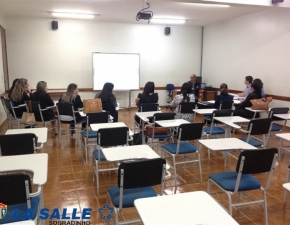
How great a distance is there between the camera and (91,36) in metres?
8.45

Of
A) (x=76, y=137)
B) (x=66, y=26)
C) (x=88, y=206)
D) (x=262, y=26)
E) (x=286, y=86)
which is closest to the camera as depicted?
(x=88, y=206)

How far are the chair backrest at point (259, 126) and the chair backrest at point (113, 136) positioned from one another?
180 centimetres

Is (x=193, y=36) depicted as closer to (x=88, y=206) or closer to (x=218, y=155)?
(x=218, y=155)

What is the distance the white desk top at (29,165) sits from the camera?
201 centimetres

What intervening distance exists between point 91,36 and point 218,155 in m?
5.80

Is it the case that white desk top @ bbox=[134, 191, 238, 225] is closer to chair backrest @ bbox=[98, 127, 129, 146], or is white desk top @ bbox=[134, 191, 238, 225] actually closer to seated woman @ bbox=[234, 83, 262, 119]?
chair backrest @ bbox=[98, 127, 129, 146]

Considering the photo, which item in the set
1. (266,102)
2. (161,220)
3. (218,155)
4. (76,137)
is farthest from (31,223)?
(266,102)

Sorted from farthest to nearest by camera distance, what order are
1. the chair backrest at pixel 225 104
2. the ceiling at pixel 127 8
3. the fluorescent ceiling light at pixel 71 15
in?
the fluorescent ceiling light at pixel 71 15 → the ceiling at pixel 127 8 → the chair backrest at pixel 225 104

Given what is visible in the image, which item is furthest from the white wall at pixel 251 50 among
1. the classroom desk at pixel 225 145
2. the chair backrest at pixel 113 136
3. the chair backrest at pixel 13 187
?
the chair backrest at pixel 13 187

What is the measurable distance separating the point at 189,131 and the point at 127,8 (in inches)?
166

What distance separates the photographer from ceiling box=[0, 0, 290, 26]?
573 centimetres

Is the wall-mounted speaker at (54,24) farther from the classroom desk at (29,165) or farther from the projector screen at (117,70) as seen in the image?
the classroom desk at (29,165)

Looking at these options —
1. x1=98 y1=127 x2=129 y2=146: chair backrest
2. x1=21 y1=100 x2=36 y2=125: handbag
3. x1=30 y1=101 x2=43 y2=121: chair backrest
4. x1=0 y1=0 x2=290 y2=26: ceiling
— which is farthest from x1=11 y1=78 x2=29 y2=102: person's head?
x1=98 y1=127 x2=129 y2=146: chair backrest

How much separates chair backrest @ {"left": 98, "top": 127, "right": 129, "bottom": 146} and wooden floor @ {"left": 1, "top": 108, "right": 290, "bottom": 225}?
58 centimetres
